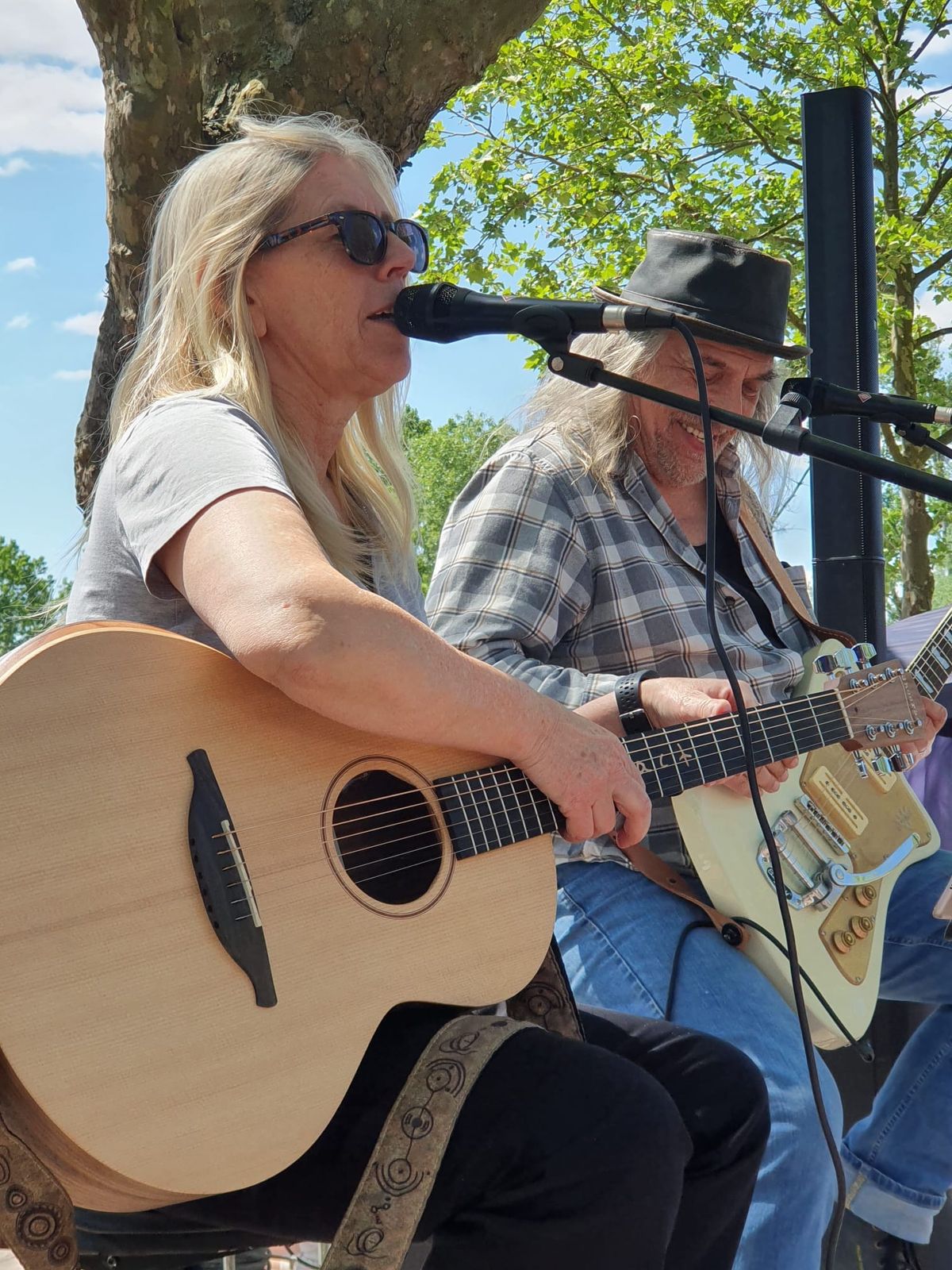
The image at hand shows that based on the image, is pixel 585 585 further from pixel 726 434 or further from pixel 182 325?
pixel 182 325

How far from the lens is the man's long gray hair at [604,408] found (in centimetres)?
286

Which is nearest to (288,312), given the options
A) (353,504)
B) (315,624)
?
(353,504)

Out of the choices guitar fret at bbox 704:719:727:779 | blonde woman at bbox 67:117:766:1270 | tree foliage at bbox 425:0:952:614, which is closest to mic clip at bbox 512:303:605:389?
blonde woman at bbox 67:117:766:1270

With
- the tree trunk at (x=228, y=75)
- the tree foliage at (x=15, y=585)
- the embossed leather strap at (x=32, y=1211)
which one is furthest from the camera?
the tree foliage at (x=15, y=585)

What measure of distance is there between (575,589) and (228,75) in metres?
2.00

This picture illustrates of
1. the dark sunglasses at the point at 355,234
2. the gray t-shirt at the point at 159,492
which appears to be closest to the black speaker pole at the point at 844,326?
the dark sunglasses at the point at 355,234

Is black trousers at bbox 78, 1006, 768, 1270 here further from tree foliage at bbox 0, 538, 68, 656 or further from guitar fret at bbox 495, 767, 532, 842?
tree foliage at bbox 0, 538, 68, 656

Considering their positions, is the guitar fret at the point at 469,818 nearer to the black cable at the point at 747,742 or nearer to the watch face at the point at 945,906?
the black cable at the point at 747,742

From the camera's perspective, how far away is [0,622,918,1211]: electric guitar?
4.53 ft

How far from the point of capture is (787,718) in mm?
2475

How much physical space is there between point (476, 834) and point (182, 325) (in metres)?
1.02

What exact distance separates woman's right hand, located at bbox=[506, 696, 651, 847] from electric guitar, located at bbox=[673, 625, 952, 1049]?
43 centimetres

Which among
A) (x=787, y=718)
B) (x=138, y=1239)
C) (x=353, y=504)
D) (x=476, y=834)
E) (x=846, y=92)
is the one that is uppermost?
(x=846, y=92)

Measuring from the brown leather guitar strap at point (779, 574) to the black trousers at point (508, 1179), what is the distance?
67.0 inches
